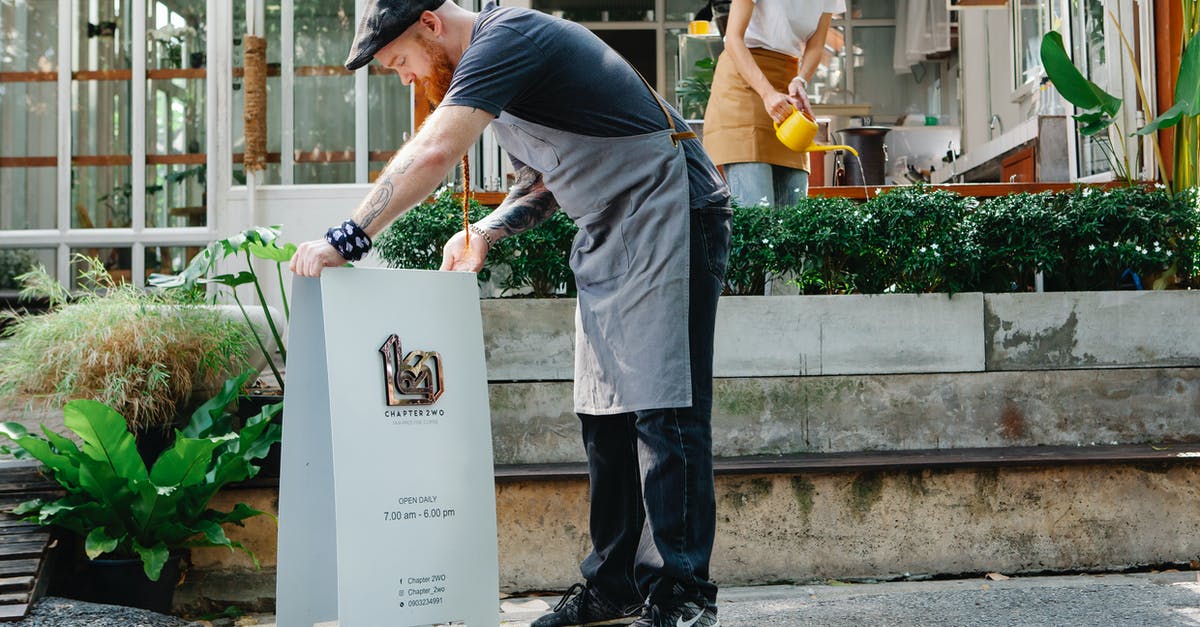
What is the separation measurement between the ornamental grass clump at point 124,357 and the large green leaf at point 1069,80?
3796 millimetres

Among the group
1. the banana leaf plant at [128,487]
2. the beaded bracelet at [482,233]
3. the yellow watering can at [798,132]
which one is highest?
the yellow watering can at [798,132]

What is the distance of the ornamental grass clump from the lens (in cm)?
378

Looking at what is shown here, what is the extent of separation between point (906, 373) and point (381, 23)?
8.38ft

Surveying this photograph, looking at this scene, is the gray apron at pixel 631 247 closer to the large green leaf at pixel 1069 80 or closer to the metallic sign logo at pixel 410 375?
the metallic sign logo at pixel 410 375

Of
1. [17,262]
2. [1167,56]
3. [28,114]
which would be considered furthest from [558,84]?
[28,114]

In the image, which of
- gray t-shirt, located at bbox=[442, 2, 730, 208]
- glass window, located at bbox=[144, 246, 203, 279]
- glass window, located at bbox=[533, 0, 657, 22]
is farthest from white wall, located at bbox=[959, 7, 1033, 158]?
gray t-shirt, located at bbox=[442, 2, 730, 208]

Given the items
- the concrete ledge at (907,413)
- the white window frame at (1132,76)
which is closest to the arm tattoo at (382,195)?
the concrete ledge at (907,413)

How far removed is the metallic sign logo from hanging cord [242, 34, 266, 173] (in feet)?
15.3

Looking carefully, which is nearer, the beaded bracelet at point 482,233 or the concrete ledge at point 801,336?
the beaded bracelet at point 482,233

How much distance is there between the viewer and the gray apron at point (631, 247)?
2512 mm

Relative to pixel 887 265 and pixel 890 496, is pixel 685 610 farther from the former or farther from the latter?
pixel 887 265

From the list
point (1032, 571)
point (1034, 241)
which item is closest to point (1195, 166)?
point (1034, 241)

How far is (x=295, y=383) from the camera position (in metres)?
2.51

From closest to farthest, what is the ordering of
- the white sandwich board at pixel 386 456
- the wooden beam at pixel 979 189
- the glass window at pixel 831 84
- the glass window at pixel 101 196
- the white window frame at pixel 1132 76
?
the white sandwich board at pixel 386 456
the wooden beam at pixel 979 189
the white window frame at pixel 1132 76
the glass window at pixel 101 196
the glass window at pixel 831 84
